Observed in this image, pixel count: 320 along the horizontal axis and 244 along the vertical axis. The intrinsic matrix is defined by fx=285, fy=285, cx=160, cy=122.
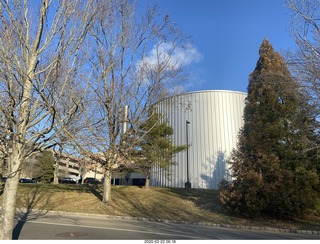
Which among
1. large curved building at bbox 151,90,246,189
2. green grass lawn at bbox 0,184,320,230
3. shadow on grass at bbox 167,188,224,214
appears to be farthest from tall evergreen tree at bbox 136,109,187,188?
large curved building at bbox 151,90,246,189

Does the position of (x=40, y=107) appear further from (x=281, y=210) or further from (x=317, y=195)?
(x=317, y=195)

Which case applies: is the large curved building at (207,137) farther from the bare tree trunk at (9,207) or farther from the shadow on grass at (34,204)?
the bare tree trunk at (9,207)

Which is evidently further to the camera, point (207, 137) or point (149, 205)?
point (207, 137)

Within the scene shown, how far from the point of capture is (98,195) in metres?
20.3

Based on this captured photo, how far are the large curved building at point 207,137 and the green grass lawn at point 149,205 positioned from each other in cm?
1255

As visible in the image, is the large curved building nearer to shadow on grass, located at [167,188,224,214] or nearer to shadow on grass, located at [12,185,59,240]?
shadow on grass, located at [167,188,224,214]

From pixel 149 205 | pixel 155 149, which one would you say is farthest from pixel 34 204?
pixel 155 149

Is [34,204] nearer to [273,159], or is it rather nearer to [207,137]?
[273,159]

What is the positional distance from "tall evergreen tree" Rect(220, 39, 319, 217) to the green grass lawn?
2.91ft

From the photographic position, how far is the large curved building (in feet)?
115

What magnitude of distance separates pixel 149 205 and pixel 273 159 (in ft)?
26.3

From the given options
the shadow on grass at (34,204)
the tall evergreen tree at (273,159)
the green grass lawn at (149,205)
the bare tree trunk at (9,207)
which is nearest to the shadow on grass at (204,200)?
the green grass lawn at (149,205)

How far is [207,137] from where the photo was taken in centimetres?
3541

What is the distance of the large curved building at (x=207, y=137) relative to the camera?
34938mm
